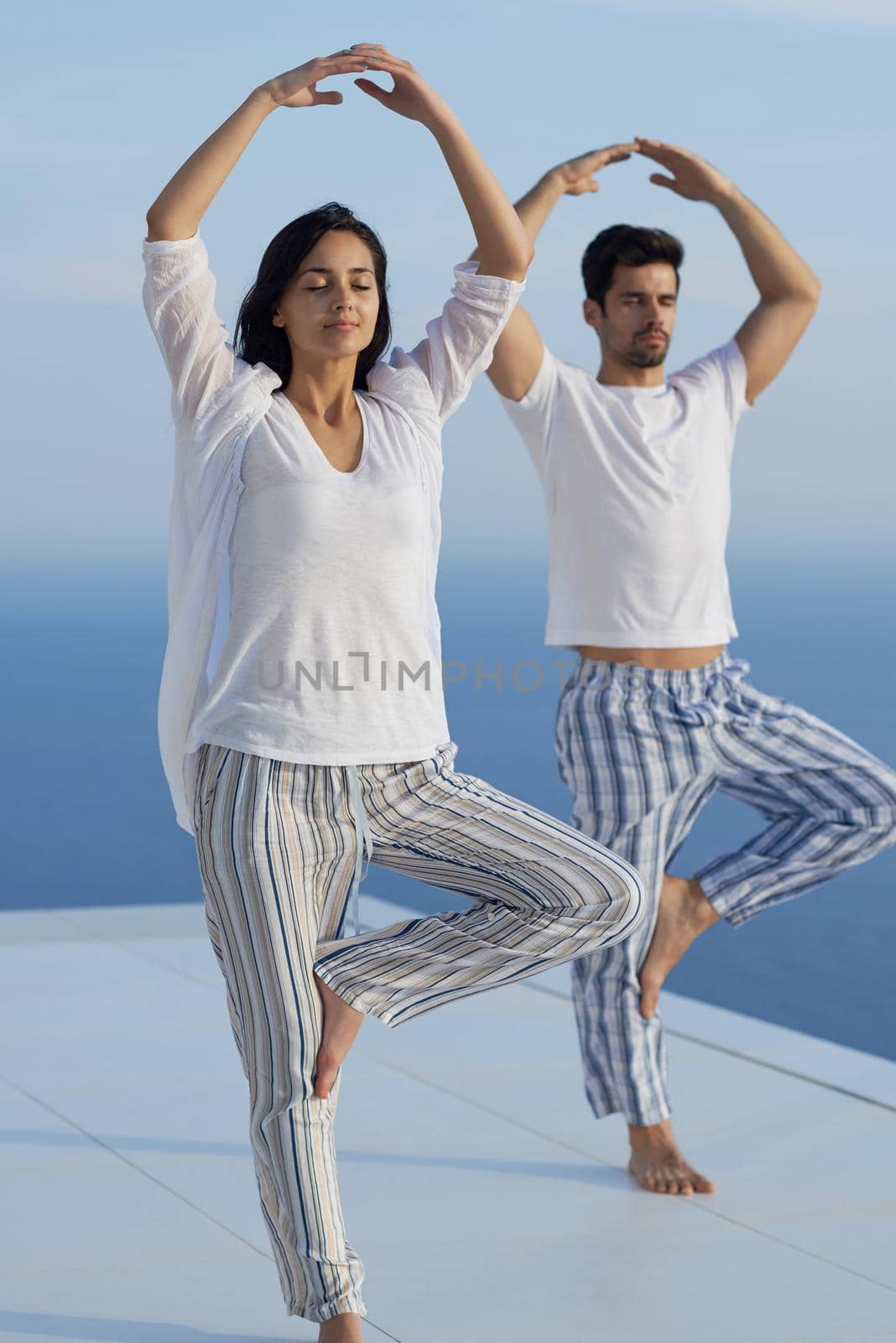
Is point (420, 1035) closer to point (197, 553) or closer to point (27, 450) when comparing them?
point (197, 553)

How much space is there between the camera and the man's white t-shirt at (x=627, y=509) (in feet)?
10.6

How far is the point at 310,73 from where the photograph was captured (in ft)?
7.93

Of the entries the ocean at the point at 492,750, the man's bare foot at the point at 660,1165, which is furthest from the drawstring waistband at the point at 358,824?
the ocean at the point at 492,750

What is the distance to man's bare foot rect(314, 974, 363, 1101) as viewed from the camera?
243 centimetres

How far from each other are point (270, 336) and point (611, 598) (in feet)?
3.07

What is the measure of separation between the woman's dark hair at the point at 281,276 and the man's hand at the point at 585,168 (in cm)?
79

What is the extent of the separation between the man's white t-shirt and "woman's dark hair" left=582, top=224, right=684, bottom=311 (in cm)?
20

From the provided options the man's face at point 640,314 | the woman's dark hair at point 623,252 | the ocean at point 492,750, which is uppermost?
the woman's dark hair at point 623,252

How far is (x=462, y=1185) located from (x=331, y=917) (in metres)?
0.86

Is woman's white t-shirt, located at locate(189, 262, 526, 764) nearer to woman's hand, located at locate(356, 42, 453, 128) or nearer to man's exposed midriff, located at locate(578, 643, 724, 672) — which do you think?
woman's hand, located at locate(356, 42, 453, 128)

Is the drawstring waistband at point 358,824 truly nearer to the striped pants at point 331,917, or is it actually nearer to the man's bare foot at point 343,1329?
the striped pants at point 331,917

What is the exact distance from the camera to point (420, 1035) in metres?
4.15

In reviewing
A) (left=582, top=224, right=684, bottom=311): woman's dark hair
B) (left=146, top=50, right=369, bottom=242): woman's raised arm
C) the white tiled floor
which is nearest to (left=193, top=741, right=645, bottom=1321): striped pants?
the white tiled floor

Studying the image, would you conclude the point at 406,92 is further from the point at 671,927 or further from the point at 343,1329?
the point at 343,1329
